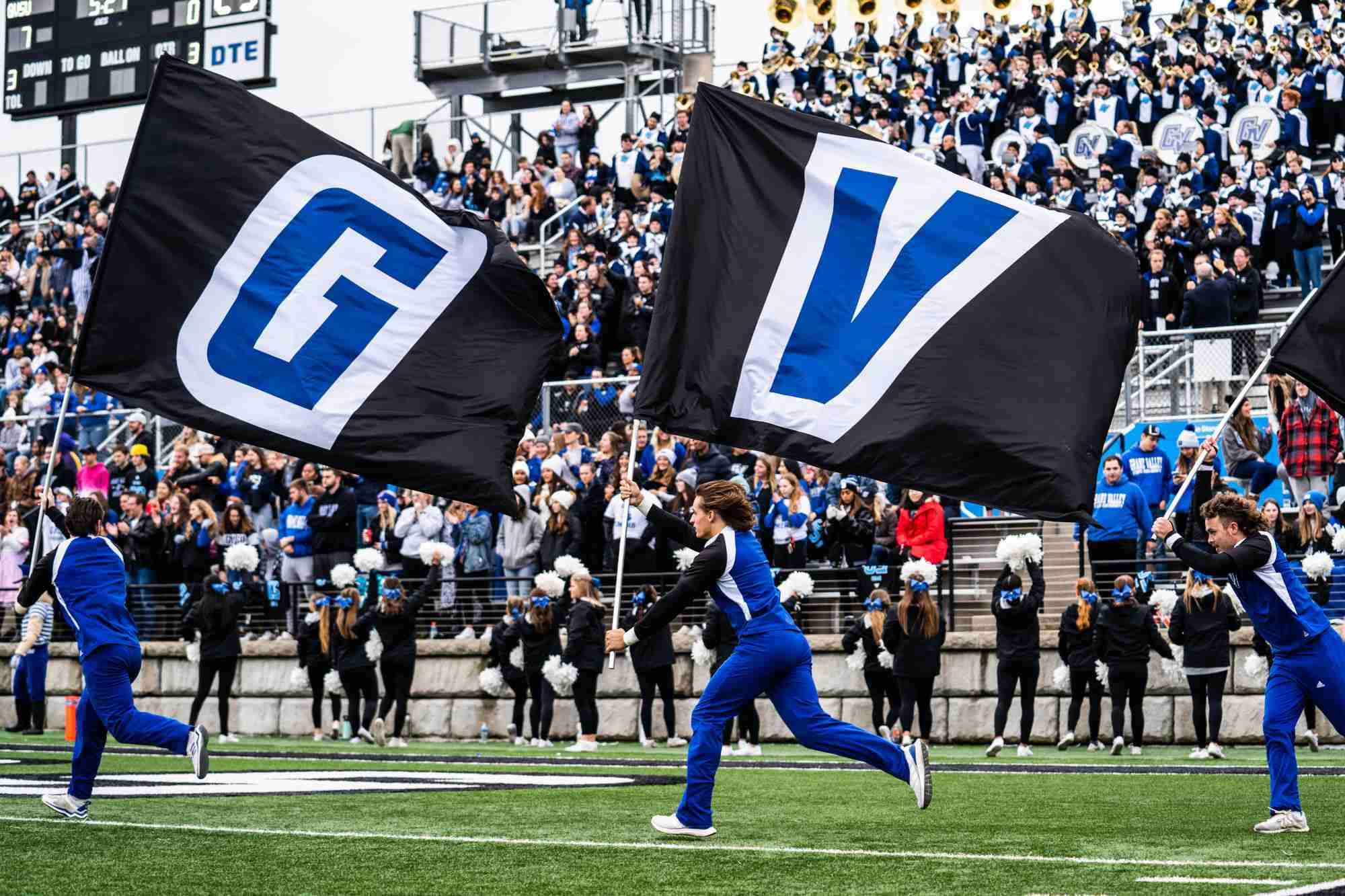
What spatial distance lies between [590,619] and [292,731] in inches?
223

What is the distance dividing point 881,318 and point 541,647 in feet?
37.5

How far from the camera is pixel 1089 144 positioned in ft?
85.7

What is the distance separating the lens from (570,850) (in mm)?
9445

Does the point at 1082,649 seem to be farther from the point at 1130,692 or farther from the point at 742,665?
the point at 742,665

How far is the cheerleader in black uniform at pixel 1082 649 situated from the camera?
18.7 m

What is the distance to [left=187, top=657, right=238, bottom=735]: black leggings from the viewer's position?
2102cm

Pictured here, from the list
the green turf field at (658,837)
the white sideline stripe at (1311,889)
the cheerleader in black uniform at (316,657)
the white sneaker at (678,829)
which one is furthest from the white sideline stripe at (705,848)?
the cheerleader in black uniform at (316,657)

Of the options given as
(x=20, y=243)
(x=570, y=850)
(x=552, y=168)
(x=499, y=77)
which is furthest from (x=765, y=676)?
(x=499, y=77)

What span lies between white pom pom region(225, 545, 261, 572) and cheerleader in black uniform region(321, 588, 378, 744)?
0.91 m

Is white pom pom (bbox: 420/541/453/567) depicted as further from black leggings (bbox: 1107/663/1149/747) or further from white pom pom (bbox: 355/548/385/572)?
black leggings (bbox: 1107/663/1149/747)

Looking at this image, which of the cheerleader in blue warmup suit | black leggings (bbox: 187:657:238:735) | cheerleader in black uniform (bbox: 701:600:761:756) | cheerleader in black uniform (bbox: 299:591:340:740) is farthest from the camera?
cheerleader in black uniform (bbox: 299:591:340:740)

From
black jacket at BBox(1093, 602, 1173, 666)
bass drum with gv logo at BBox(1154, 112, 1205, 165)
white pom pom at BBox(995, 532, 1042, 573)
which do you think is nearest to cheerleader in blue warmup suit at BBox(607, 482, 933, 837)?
white pom pom at BBox(995, 532, 1042, 573)

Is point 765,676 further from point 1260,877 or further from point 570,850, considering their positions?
point 1260,877

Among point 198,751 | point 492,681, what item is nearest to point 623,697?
point 492,681
